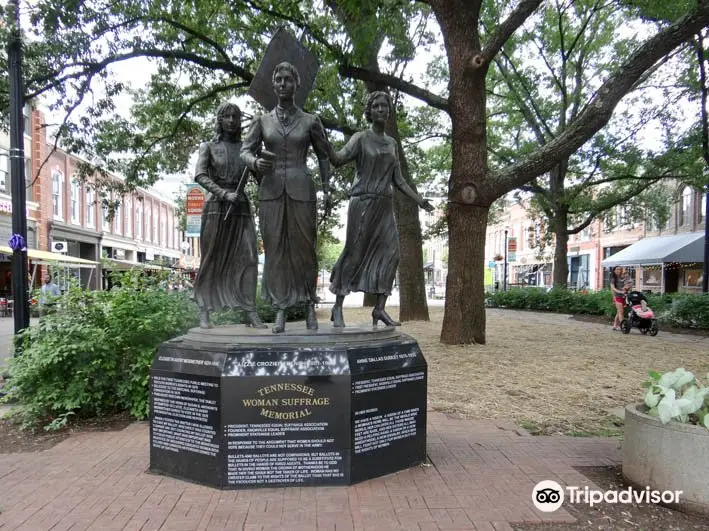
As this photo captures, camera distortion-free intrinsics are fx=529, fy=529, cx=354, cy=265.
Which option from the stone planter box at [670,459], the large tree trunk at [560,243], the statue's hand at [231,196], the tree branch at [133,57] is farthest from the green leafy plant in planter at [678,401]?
the large tree trunk at [560,243]

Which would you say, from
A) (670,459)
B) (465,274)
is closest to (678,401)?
(670,459)

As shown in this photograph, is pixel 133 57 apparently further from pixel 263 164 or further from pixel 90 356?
pixel 263 164

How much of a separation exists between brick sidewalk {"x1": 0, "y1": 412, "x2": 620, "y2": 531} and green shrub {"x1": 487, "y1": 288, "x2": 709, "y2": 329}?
13012 mm

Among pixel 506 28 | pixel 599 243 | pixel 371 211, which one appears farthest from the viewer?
pixel 599 243

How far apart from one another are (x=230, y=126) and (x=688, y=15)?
8.46 metres

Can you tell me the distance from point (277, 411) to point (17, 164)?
→ 6103 millimetres

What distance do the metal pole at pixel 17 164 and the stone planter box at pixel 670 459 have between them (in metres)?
7.74

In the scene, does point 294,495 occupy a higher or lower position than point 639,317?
lower

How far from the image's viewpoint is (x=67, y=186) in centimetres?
3403

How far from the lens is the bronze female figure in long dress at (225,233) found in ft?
16.8

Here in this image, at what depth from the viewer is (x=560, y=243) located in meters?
25.4

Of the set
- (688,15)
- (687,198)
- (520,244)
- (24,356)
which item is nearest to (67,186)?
(24,356)

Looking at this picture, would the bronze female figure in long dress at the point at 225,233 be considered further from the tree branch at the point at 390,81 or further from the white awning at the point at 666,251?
the white awning at the point at 666,251

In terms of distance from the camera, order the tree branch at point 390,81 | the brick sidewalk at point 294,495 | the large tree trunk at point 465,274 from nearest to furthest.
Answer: the brick sidewalk at point 294,495 < the large tree trunk at point 465,274 < the tree branch at point 390,81
